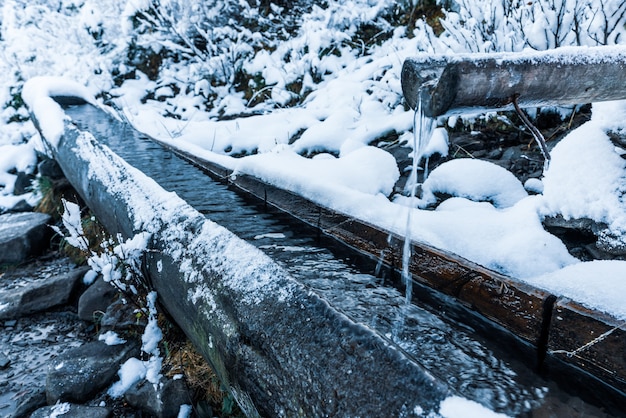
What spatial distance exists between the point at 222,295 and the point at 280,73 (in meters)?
5.44

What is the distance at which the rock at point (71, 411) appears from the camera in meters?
2.00

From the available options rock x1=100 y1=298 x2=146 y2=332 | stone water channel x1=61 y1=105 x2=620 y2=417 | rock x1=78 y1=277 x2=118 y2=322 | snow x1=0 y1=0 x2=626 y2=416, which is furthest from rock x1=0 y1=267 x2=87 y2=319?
stone water channel x1=61 y1=105 x2=620 y2=417

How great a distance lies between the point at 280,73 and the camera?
6.37 meters

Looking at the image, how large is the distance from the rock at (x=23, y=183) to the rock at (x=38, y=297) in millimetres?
2423

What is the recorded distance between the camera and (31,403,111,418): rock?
2004 millimetres

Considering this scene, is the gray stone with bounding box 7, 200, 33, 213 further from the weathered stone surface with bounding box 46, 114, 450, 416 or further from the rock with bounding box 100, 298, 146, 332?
the weathered stone surface with bounding box 46, 114, 450, 416

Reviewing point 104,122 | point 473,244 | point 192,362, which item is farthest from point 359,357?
point 104,122

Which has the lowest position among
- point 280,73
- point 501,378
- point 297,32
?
point 501,378

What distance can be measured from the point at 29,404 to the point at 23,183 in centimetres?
407

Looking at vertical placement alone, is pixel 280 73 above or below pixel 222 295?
above

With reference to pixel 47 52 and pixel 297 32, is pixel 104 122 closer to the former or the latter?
pixel 297 32

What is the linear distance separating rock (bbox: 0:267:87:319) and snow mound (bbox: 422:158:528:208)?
2.86 metres

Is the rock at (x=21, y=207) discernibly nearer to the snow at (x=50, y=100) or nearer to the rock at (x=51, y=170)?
the rock at (x=51, y=170)

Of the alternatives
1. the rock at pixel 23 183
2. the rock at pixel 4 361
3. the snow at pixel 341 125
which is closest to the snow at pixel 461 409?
the snow at pixel 341 125
